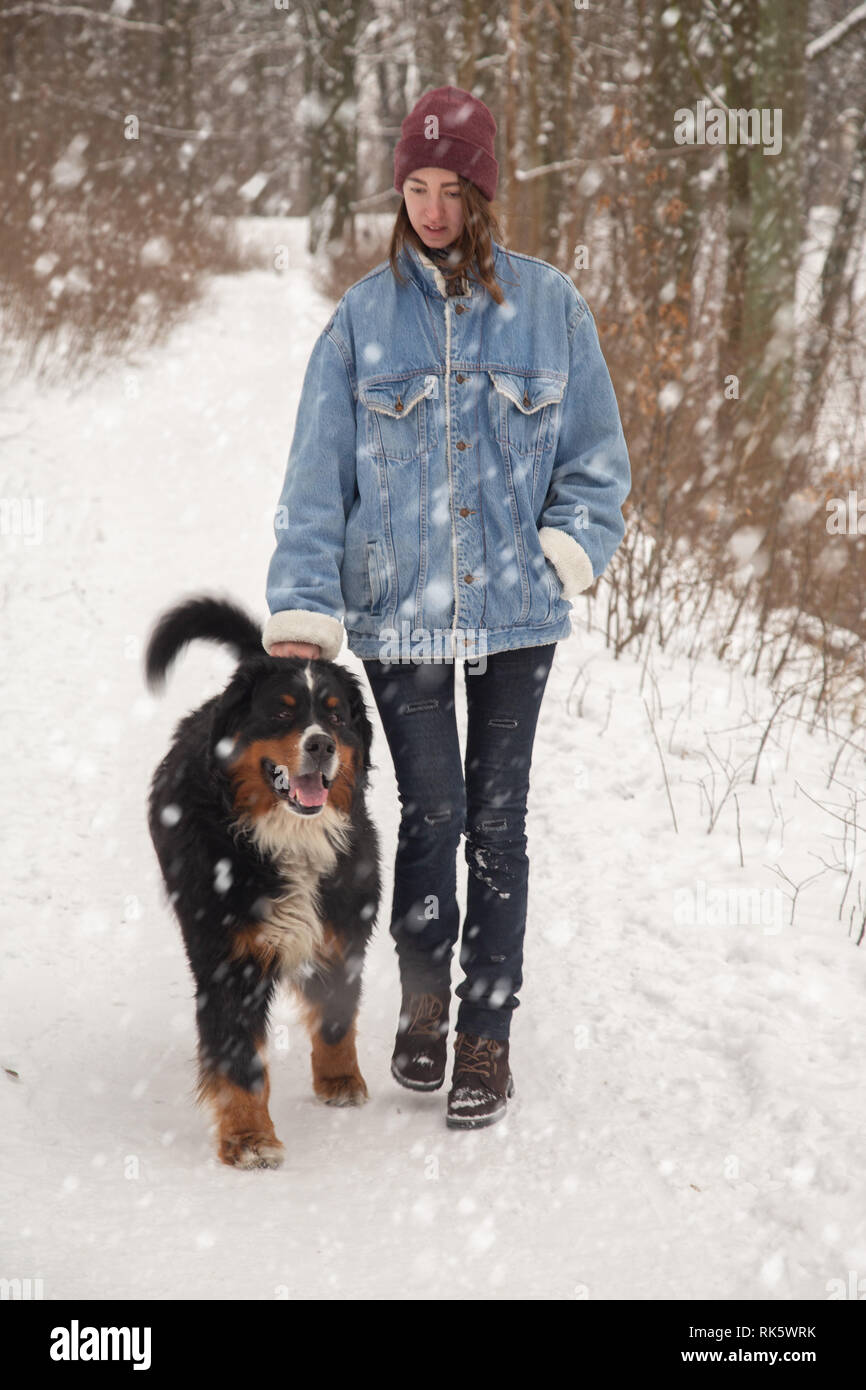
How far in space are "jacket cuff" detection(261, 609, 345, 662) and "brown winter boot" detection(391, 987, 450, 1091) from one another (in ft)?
3.41

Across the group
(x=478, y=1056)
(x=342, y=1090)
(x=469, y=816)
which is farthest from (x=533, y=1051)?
(x=469, y=816)

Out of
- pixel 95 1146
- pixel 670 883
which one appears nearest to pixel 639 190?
pixel 670 883

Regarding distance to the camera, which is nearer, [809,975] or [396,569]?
[396,569]

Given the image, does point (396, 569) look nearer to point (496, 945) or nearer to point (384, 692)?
point (384, 692)

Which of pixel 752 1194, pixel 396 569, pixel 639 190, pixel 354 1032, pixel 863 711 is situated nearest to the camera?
pixel 752 1194

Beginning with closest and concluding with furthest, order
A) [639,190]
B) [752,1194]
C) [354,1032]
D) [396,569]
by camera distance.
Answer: [752,1194] < [396,569] < [354,1032] < [639,190]

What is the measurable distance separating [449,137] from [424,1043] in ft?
7.46

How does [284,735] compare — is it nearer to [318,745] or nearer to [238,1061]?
[318,745]

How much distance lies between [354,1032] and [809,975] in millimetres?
1320

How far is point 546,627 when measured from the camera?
2656 millimetres

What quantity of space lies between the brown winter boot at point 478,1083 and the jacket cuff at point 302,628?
114 cm

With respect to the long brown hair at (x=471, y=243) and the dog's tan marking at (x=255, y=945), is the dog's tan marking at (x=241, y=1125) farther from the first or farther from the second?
the long brown hair at (x=471, y=243)

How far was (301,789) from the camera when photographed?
2.73 meters

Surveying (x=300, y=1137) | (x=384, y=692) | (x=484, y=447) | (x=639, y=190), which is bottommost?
(x=300, y=1137)
